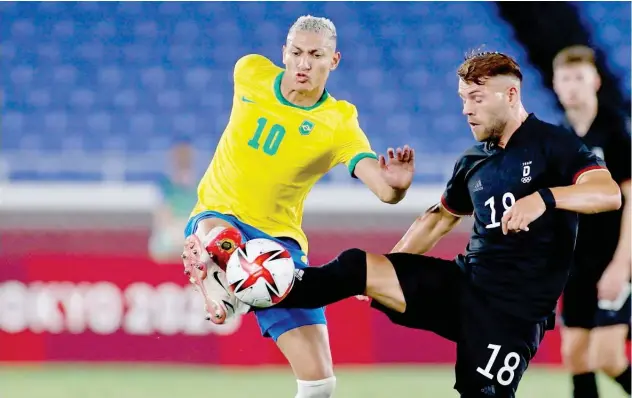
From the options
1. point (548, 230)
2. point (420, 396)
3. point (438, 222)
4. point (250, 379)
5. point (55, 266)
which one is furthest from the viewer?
point (55, 266)

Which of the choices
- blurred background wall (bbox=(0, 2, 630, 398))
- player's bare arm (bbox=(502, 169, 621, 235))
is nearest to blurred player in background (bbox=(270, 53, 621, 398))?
player's bare arm (bbox=(502, 169, 621, 235))

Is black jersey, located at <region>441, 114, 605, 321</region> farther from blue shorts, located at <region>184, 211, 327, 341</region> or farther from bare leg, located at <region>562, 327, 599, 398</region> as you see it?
bare leg, located at <region>562, 327, 599, 398</region>

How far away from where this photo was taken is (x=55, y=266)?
901cm

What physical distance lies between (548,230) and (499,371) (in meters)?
0.62

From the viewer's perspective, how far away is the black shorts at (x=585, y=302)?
5926mm

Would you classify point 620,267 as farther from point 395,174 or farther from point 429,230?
point 395,174

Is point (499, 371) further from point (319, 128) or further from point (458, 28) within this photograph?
point (458, 28)

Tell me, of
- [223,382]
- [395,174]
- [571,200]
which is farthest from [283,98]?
[223,382]

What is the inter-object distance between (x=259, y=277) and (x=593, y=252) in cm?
247

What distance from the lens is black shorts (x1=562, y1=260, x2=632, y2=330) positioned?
593 cm

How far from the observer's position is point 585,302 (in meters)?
5.98

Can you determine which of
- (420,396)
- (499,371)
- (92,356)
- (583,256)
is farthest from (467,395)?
(92,356)

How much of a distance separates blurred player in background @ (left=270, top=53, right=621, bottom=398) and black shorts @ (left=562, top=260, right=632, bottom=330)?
4.96 feet

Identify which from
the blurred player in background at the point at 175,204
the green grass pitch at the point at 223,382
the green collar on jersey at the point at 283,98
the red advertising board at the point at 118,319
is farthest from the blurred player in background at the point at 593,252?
the blurred player in background at the point at 175,204
